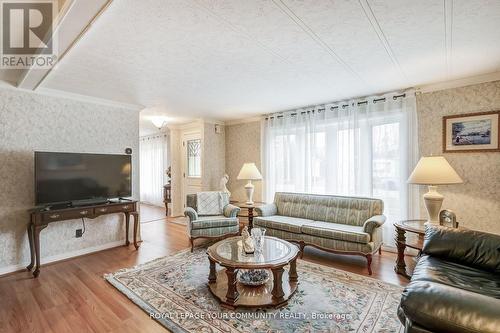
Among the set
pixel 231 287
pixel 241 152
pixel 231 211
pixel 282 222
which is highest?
pixel 241 152

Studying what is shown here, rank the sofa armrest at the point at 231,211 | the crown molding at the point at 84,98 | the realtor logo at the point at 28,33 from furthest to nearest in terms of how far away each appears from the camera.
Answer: the sofa armrest at the point at 231,211, the crown molding at the point at 84,98, the realtor logo at the point at 28,33

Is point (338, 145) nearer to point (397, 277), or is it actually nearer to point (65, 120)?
point (397, 277)

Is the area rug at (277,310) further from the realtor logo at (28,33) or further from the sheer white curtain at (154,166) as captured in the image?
the sheer white curtain at (154,166)

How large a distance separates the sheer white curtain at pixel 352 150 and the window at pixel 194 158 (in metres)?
1.86

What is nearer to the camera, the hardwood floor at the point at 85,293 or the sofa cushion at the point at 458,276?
the sofa cushion at the point at 458,276

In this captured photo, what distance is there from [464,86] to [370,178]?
5.34 ft

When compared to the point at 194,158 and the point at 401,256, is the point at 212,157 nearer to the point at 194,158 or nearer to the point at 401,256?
the point at 194,158


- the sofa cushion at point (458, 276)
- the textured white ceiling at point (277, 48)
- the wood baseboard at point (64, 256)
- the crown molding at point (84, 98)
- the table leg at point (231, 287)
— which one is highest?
the textured white ceiling at point (277, 48)

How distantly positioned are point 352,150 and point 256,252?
243cm

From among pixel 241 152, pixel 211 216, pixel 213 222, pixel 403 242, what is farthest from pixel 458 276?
pixel 241 152

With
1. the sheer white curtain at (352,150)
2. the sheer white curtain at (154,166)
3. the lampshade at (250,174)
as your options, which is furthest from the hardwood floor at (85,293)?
the sheer white curtain at (154,166)

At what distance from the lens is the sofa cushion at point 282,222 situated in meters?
3.54

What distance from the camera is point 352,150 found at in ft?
12.9

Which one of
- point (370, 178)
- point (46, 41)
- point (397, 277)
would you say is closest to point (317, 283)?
point (397, 277)
